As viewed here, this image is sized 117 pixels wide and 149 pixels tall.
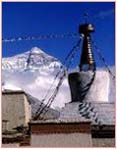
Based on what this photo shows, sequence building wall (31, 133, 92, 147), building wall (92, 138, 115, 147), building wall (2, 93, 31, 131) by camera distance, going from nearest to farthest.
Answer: building wall (31, 133, 92, 147) < building wall (92, 138, 115, 147) < building wall (2, 93, 31, 131)

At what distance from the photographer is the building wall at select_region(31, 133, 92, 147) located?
13391 millimetres

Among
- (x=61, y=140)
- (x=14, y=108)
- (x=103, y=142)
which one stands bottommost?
(x=103, y=142)

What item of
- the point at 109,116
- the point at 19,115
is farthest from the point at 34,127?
the point at 19,115

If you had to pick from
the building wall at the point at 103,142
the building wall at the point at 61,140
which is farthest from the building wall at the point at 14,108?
the building wall at the point at 61,140

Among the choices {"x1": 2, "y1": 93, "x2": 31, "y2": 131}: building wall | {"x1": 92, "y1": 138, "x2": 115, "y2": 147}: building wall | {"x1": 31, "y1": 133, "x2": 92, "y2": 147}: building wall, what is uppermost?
{"x1": 2, "y1": 93, "x2": 31, "y2": 131}: building wall

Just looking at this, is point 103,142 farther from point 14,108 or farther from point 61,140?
point 14,108

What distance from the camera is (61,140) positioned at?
13.4m

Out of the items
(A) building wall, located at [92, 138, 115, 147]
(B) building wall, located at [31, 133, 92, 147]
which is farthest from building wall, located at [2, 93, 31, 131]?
(B) building wall, located at [31, 133, 92, 147]

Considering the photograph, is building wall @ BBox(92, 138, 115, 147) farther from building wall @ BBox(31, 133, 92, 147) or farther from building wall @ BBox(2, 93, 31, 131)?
building wall @ BBox(2, 93, 31, 131)

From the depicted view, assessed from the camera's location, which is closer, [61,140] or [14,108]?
[61,140]

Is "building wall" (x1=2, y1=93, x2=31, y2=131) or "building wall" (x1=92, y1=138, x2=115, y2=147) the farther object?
"building wall" (x1=2, y1=93, x2=31, y2=131)

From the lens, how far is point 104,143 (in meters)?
16.5

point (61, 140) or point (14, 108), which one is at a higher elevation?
point (14, 108)

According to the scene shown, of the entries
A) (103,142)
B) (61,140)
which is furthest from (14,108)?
(61,140)
